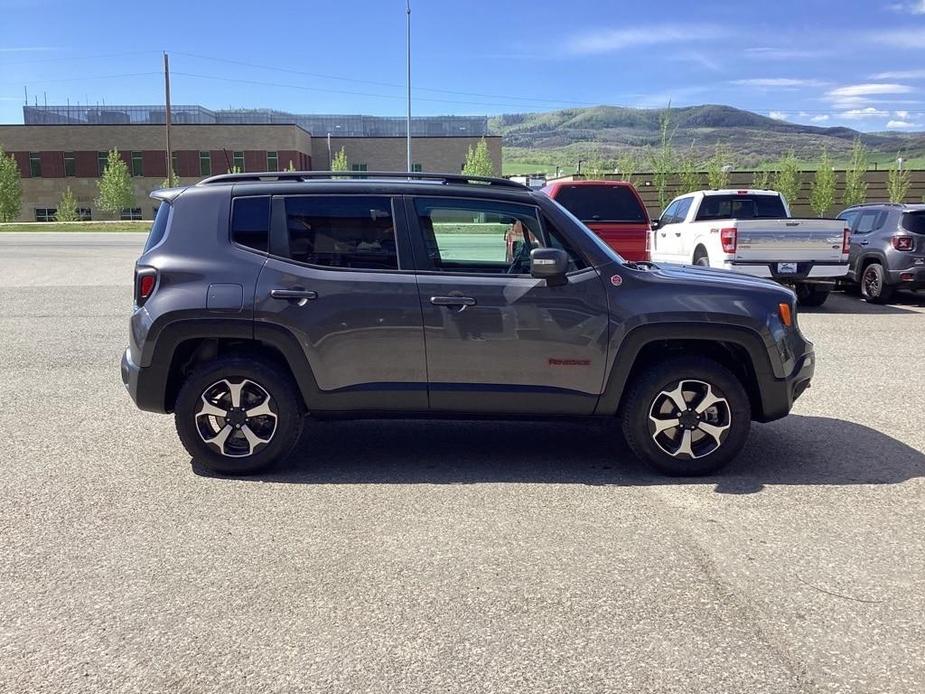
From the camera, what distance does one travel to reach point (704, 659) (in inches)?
120

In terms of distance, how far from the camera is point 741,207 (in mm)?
14312

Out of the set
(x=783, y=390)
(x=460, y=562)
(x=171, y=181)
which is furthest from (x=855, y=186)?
(x=460, y=562)

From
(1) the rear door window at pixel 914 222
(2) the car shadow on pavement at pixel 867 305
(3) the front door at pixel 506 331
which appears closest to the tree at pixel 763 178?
(2) the car shadow on pavement at pixel 867 305

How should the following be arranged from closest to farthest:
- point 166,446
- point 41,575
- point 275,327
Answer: point 41,575, point 275,327, point 166,446

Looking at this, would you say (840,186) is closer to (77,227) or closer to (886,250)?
(886,250)

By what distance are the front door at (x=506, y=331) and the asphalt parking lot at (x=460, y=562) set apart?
55 cm

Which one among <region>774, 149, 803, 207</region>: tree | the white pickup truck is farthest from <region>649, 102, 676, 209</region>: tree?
the white pickup truck

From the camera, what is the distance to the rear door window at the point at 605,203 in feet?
43.6

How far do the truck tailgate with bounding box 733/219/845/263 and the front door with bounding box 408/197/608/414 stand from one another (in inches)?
305

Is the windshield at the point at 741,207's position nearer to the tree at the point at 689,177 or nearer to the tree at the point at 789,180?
the tree at the point at 689,177

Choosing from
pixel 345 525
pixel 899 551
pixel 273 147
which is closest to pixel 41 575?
pixel 345 525

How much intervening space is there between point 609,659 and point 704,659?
1.19 ft

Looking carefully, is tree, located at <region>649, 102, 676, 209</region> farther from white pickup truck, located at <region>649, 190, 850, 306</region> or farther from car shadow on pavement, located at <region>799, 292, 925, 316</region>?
white pickup truck, located at <region>649, 190, 850, 306</region>

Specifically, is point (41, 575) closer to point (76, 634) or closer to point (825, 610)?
point (76, 634)
